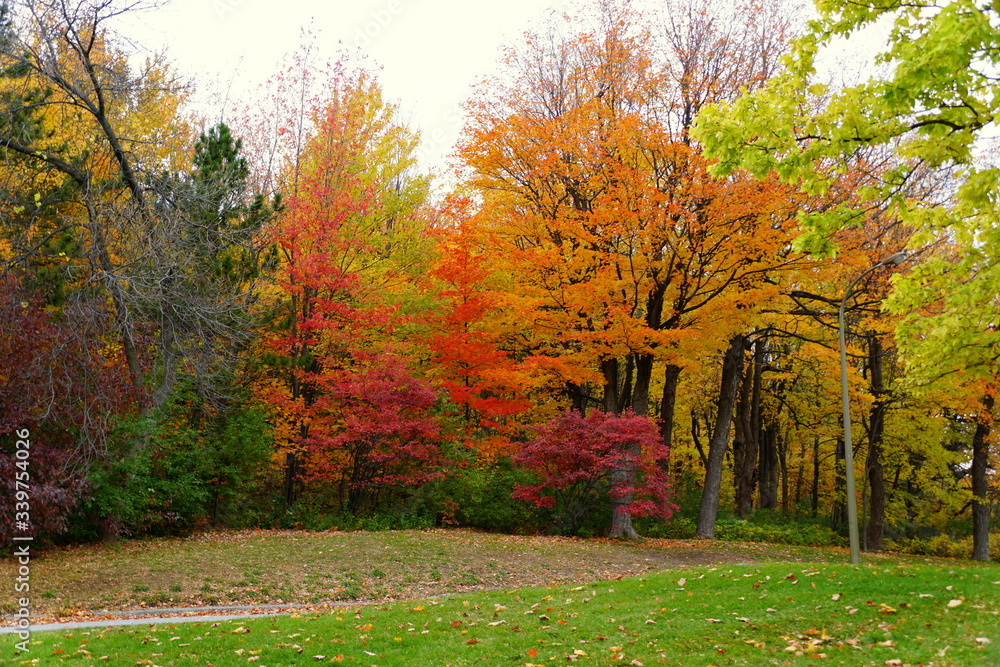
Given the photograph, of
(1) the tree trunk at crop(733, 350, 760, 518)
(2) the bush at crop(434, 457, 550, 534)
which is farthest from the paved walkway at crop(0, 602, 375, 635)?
(1) the tree trunk at crop(733, 350, 760, 518)

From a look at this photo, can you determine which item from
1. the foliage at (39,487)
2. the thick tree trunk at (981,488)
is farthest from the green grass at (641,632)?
the thick tree trunk at (981,488)

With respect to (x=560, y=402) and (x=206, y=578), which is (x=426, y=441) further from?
(x=206, y=578)

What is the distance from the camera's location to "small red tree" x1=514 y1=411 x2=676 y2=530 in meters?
17.4

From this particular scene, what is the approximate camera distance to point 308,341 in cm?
1925

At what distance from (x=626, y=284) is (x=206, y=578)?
11.0 meters

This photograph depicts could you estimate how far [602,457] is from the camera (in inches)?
687

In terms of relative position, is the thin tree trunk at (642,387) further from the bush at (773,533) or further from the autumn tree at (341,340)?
the autumn tree at (341,340)

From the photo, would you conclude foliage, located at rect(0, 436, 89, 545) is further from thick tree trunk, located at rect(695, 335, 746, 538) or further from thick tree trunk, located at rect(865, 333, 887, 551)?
thick tree trunk, located at rect(865, 333, 887, 551)

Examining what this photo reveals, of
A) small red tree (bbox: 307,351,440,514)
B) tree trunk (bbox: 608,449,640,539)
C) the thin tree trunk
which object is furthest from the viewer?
the thin tree trunk

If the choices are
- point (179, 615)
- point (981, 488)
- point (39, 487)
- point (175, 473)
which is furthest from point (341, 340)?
point (981, 488)

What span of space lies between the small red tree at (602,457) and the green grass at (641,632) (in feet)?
24.7

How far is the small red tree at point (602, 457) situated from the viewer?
17.4 m

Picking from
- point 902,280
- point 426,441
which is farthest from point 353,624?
point 426,441

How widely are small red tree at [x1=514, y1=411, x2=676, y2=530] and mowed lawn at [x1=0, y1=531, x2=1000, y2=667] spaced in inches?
252
